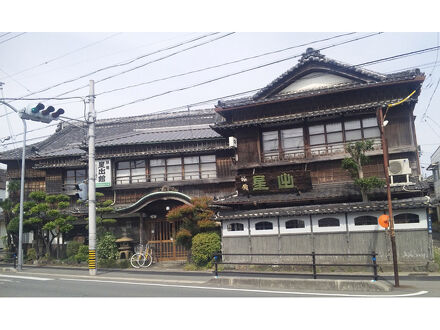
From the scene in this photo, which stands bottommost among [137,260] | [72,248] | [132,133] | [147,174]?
[137,260]

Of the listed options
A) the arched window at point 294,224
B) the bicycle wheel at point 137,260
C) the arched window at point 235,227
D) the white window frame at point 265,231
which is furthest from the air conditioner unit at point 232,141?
the bicycle wheel at point 137,260

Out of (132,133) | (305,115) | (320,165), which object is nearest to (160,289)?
(320,165)

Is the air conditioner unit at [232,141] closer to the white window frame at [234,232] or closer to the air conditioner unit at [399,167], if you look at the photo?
the white window frame at [234,232]

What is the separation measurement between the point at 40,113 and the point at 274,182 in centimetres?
1213

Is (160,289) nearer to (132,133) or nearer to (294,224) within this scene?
(294,224)

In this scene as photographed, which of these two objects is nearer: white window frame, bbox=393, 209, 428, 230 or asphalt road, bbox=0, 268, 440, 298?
asphalt road, bbox=0, 268, 440, 298

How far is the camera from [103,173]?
1061 inches

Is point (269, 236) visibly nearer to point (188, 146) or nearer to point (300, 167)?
point (300, 167)

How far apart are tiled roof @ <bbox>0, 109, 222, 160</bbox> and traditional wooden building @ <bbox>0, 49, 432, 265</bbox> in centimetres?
53

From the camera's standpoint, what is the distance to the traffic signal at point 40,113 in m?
15.0

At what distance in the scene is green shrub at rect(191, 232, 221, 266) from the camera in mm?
19672

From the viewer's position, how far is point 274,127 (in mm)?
21641

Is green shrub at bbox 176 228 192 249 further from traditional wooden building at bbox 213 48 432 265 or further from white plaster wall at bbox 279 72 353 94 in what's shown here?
white plaster wall at bbox 279 72 353 94

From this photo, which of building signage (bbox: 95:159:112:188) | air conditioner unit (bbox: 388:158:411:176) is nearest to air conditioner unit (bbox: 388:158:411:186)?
air conditioner unit (bbox: 388:158:411:176)
